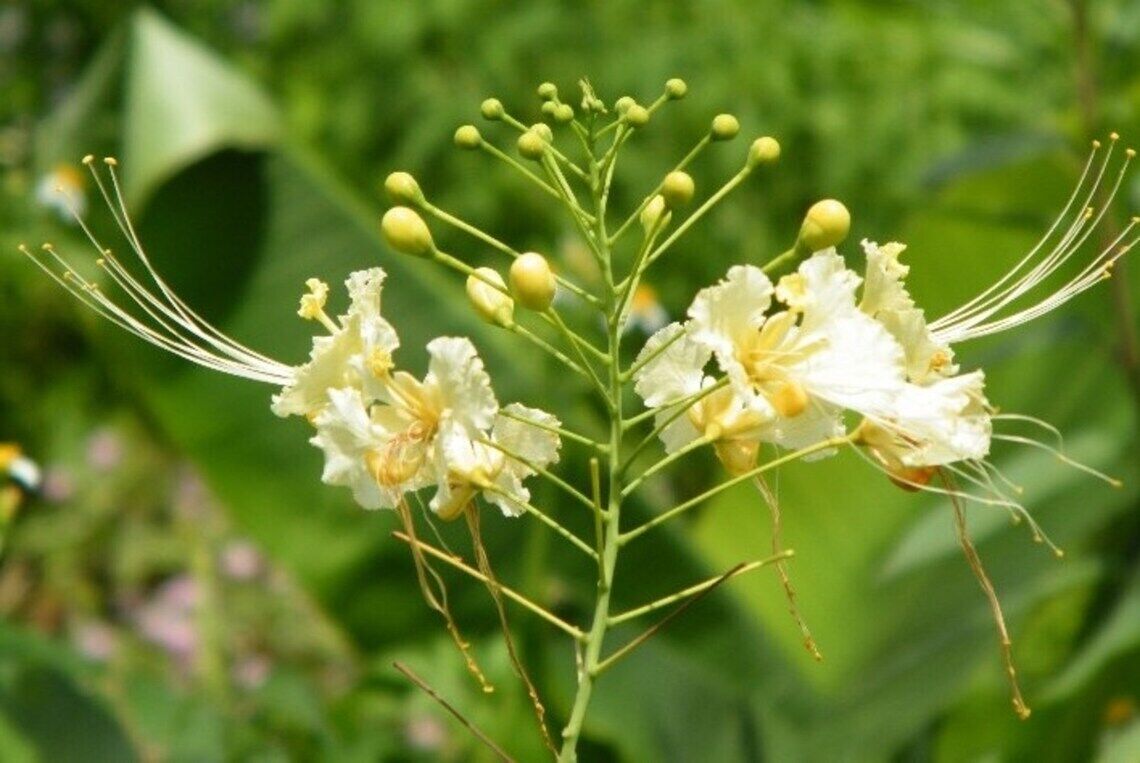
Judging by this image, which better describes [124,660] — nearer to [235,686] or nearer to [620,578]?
[235,686]

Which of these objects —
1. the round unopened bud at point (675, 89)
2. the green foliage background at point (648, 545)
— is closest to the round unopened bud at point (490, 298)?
the round unopened bud at point (675, 89)

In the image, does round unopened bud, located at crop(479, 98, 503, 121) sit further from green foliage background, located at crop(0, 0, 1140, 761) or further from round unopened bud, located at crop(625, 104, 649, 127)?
green foliage background, located at crop(0, 0, 1140, 761)

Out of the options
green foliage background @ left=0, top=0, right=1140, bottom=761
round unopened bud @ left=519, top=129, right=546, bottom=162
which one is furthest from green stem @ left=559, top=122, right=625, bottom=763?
green foliage background @ left=0, top=0, right=1140, bottom=761

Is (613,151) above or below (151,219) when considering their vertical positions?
above

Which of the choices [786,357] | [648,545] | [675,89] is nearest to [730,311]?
[786,357]

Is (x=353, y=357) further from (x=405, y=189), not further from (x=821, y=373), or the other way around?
(x=821, y=373)

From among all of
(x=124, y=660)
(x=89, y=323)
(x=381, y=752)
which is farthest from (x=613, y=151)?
(x=124, y=660)
